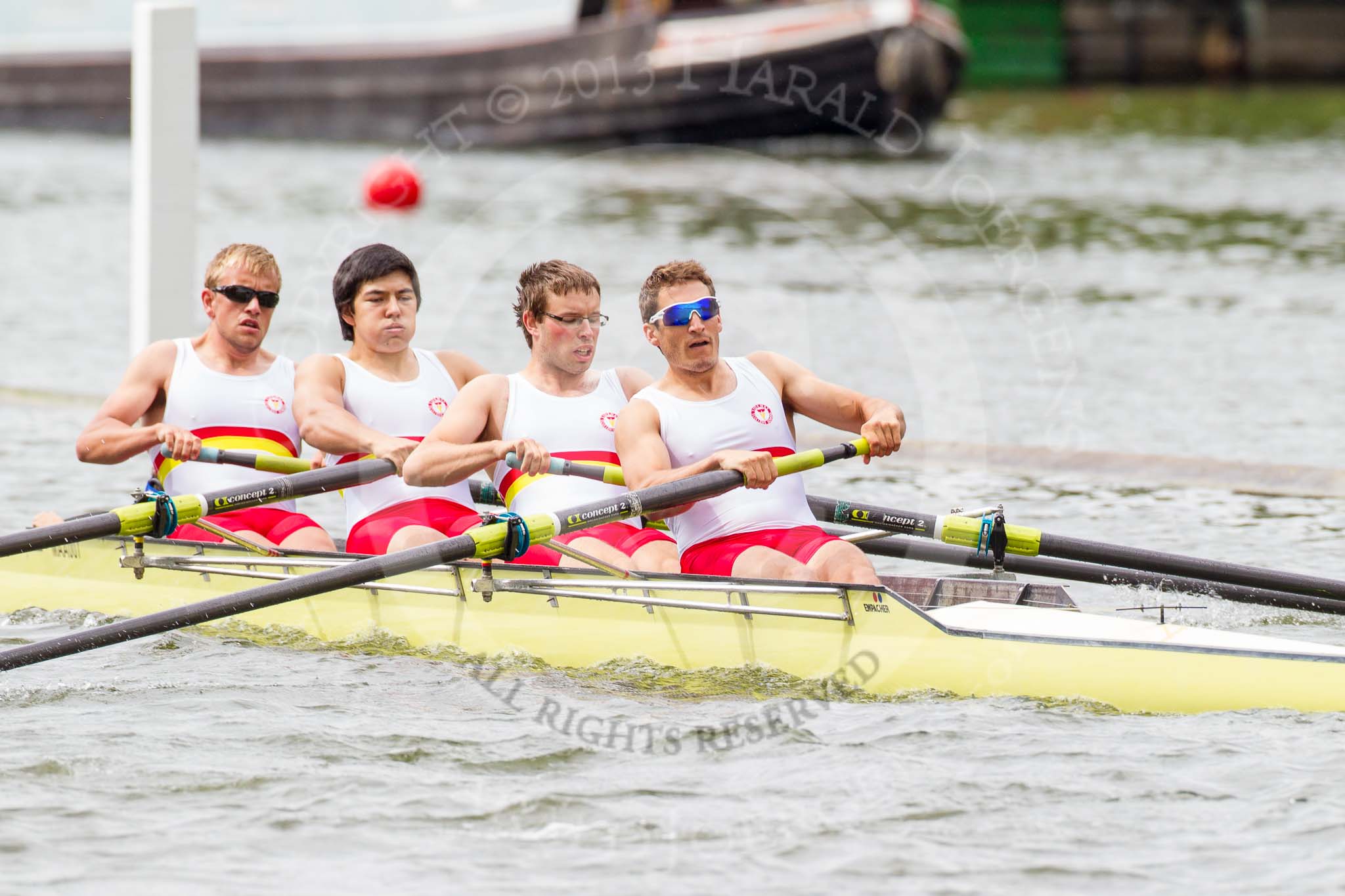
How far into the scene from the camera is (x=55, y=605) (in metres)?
7.66

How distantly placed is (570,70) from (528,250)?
7818 mm

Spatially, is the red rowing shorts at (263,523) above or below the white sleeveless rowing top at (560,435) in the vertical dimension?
below

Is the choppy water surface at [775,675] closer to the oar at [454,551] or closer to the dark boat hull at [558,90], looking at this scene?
the oar at [454,551]

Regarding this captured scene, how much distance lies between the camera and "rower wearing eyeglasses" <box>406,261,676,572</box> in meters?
7.02

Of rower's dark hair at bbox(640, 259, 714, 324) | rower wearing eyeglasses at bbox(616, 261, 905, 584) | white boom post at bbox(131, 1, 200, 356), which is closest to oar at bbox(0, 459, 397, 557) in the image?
rower wearing eyeglasses at bbox(616, 261, 905, 584)

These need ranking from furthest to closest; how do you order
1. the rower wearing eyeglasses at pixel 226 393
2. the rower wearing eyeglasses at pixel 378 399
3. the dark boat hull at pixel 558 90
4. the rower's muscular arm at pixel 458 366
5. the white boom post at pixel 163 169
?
the dark boat hull at pixel 558 90, the white boom post at pixel 163 169, the rower's muscular arm at pixel 458 366, the rower wearing eyeglasses at pixel 226 393, the rower wearing eyeglasses at pixel 378 399

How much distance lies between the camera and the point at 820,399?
712 cm

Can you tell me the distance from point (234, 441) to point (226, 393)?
215 mm

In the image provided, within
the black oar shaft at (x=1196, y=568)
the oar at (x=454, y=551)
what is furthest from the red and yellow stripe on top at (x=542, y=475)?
the black oar shaft at (x=1196, y=568)

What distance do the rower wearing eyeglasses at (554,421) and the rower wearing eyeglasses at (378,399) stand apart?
0.33 m

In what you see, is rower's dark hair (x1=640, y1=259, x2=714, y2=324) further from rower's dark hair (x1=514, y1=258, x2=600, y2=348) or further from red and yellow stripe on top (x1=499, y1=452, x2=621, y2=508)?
red and yellow stripe on top (x1=499, y1=452, x2=621, y2=508)

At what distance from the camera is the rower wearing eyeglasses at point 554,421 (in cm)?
702

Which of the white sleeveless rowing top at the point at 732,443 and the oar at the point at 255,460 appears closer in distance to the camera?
the white sleeveless rowing top at the point at 732,443

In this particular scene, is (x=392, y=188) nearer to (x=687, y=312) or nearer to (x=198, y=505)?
(x=198, y=505)
